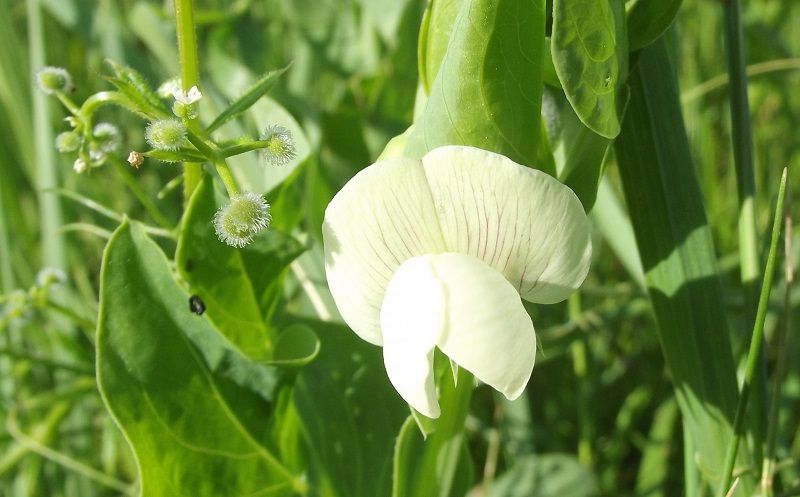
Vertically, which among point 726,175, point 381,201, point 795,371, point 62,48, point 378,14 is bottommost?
point 795,371

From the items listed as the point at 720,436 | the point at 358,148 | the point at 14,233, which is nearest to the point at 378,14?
the point at 358,148

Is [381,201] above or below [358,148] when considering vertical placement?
below

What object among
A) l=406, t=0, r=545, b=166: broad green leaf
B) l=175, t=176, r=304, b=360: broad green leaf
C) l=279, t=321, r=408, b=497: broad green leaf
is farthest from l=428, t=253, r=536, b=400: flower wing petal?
l=279, t=321, r=408, b=497: broad green leaf

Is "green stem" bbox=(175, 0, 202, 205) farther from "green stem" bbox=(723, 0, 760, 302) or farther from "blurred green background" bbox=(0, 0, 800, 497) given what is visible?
"green stem" bbox=(723, 0, 760, 302)

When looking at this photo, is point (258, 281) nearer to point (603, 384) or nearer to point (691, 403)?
point (691, 403)

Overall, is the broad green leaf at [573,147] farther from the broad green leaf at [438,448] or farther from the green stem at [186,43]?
the green stem at [186,43]

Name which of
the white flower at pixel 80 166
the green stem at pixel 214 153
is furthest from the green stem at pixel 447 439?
the white flower at pixel 80 166
